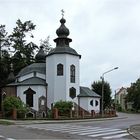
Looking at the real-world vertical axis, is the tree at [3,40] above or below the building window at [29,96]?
above

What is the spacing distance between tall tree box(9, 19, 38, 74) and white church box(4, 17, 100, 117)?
42.6 feet

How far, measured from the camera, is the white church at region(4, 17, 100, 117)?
6412cm

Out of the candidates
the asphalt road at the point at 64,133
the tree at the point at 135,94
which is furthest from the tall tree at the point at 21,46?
the asphalt road at the point at 64,133

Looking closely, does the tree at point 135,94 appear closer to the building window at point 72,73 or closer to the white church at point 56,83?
the white church at point 56,83

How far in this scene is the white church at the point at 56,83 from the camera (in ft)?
210

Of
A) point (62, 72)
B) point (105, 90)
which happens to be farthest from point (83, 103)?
point (105, 90)

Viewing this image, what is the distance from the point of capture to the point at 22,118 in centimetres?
5106

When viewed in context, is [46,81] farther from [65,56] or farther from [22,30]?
[22,30]

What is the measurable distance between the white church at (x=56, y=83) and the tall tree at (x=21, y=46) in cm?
1298

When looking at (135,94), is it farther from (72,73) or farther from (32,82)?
(32,82)

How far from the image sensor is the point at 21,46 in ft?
269

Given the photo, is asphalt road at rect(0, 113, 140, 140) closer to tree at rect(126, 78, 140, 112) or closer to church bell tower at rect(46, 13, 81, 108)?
church bell tower at rect(46, 13, 81, 108)

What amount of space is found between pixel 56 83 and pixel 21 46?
20315 millimetres

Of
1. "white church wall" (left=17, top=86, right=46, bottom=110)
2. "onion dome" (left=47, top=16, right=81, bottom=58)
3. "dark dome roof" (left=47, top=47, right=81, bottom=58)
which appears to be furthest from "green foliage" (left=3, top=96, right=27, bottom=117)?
"onion dome" (left=47, top=16, right=81, bottom=58)
